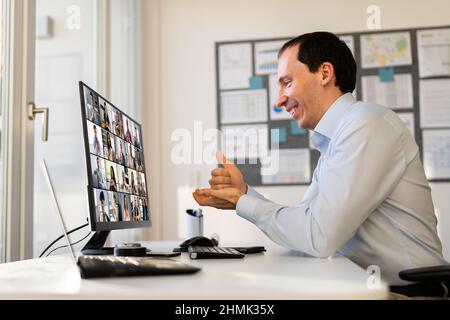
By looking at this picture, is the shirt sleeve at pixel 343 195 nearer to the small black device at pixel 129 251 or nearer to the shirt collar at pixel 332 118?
the shirt collar at pixel 332 118

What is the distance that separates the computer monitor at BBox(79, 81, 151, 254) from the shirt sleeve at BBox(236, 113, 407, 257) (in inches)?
13.6

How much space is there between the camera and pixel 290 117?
3174 mm

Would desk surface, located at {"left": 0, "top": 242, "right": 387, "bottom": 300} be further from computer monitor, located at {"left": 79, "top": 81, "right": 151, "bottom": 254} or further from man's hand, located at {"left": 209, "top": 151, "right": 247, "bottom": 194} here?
man's hand, located at {"left": 209, "top": 151, "right": 247, "bottom": 194}

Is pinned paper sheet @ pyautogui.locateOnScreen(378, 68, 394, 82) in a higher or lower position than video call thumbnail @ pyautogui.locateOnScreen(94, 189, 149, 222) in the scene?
higher

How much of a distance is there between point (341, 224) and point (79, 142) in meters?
1.69

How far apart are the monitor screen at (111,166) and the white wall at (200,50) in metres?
1.50

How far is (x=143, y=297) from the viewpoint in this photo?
714 mm

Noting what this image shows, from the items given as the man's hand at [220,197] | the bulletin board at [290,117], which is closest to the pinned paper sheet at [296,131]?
the bulletin board at [290,117]

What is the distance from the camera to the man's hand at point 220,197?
1.36 meters

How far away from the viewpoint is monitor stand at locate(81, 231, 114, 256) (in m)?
1.42

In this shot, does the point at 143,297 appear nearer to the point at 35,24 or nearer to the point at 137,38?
the point at 35,24

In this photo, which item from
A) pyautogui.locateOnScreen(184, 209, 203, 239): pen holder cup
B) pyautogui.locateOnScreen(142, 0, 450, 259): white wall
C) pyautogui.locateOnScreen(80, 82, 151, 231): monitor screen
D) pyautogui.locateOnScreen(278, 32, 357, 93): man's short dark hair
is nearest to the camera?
pyautogui.locateOnScreen(80, 82, 151, 231): monitor screen

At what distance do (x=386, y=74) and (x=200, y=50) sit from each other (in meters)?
1.17

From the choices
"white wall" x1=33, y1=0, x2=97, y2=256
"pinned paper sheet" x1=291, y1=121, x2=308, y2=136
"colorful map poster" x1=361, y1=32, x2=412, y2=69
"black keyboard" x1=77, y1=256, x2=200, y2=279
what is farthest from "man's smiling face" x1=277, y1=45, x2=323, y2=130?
"colorful map poster" x1=361, y1=32, x2=412, y2=69
